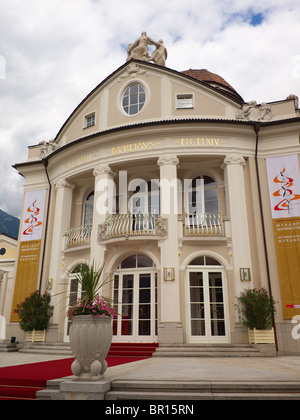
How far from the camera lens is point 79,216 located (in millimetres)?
15680

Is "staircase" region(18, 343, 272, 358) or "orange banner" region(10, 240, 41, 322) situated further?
"orange banner" region(10, 240, 41, 322)

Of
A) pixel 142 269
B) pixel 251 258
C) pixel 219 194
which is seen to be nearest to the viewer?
pixel 251 258

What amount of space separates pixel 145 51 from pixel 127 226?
9.28 meters

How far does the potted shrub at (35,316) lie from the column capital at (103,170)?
5631 millimetres

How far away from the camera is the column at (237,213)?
11.7 meters

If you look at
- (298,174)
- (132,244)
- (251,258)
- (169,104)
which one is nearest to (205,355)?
(251,258)

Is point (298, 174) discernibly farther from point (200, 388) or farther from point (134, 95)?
point (200, 388)

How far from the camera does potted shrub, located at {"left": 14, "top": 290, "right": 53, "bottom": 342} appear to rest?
511 inches

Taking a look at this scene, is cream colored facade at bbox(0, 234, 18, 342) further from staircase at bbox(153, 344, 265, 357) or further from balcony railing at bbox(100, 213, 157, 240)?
staircase at bbox(153, 344, 265, 357)

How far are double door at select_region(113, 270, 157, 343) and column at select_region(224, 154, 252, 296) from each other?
3.15 meters

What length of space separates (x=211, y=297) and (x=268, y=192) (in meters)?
4.61

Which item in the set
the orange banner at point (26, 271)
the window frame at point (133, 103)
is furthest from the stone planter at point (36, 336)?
the window frame at point (133, 103)

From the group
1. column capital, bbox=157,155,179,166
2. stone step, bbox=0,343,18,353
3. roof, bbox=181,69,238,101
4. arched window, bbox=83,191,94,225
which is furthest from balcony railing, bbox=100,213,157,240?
roof, bbox=181,69,238,101

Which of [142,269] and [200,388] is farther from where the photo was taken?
[142,269]
